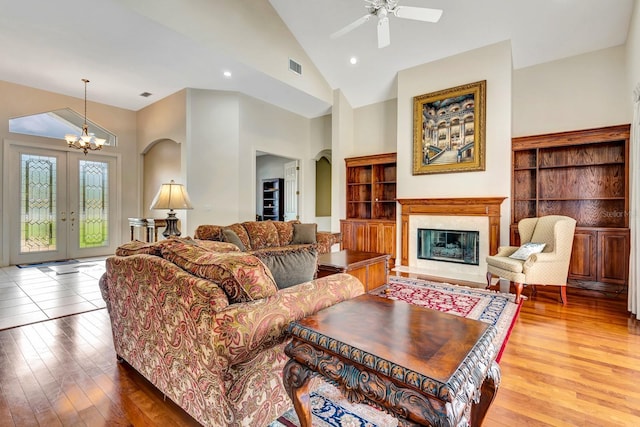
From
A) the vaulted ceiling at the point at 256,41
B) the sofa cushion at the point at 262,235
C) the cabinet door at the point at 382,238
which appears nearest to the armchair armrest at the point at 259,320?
the sofa cushion at the point at 262,235

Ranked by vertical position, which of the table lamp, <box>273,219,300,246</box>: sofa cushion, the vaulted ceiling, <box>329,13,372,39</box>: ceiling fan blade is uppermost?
the vaulted ceiling

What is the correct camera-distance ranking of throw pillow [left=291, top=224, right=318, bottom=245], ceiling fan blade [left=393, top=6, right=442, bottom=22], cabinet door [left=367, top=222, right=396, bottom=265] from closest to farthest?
1. ceiling fan blade [left=393, top=6, right=442, bottom=22]
2. throw pillow [left=291, top=224, right=318, bottom=245]
3. cabinet door [left=367, top=222, right=396, bottom=265]

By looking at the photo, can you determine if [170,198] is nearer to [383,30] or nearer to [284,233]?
[284,233]

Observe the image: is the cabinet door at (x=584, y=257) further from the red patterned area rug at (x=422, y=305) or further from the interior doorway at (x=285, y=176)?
the interior doorway at (x=285, y=176)

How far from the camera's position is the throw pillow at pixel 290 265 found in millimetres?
1716

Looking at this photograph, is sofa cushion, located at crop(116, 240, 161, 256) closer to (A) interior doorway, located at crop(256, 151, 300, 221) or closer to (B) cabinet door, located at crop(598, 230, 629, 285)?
(A) interior doorway, located at crop(256, 151, 300, 221)

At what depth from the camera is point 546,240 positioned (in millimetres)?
3965

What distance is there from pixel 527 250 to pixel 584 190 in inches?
66.8

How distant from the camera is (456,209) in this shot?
16.9ft

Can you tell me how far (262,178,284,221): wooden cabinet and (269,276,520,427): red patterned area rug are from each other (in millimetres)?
4791

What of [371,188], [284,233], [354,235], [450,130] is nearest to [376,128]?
[371,188]

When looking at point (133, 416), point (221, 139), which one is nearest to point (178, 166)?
point (221, 139)

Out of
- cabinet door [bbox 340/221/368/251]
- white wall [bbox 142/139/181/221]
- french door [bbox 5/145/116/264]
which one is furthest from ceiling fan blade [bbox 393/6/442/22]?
french door [bbox 5/145/116/264]

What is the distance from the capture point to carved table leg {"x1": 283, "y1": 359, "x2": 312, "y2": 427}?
1.21 metres
